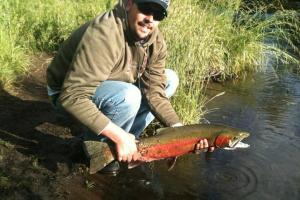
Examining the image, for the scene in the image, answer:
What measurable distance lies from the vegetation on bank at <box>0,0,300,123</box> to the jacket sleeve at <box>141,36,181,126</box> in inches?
39.5

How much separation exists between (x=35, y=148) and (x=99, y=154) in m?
1.05

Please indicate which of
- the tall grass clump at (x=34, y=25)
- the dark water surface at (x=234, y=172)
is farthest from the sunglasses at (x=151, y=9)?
the tall grass clump at (x=34, y=25)

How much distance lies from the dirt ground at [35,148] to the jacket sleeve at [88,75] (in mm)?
677

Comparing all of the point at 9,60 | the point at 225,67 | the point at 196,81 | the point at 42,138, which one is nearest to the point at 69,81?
the point at 42,138

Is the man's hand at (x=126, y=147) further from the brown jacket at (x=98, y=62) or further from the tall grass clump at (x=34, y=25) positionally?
the tall grass clump at (x=34, y=25)

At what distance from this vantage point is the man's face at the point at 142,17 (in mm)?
3330

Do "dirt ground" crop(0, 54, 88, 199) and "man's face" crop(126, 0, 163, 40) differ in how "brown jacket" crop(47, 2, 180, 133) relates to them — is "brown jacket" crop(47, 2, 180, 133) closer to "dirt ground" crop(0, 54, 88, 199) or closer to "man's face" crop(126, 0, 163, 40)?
"man's face" crop(126, 0, 163, 40)

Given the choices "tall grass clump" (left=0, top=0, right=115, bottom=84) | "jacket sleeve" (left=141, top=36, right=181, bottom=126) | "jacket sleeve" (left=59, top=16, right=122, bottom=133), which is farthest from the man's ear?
"tall grass clump" (left=0, top=0, right=115, bottom=84)

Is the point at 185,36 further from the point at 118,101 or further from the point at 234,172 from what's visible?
the point at 118,101

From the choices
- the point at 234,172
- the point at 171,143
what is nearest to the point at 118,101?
the point at 171,143

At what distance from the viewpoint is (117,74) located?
3.71 metres

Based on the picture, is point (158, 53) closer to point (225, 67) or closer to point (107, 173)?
point (107, 173)

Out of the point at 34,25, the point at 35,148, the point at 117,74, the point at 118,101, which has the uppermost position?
the point at 34,25

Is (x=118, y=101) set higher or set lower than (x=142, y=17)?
lower
